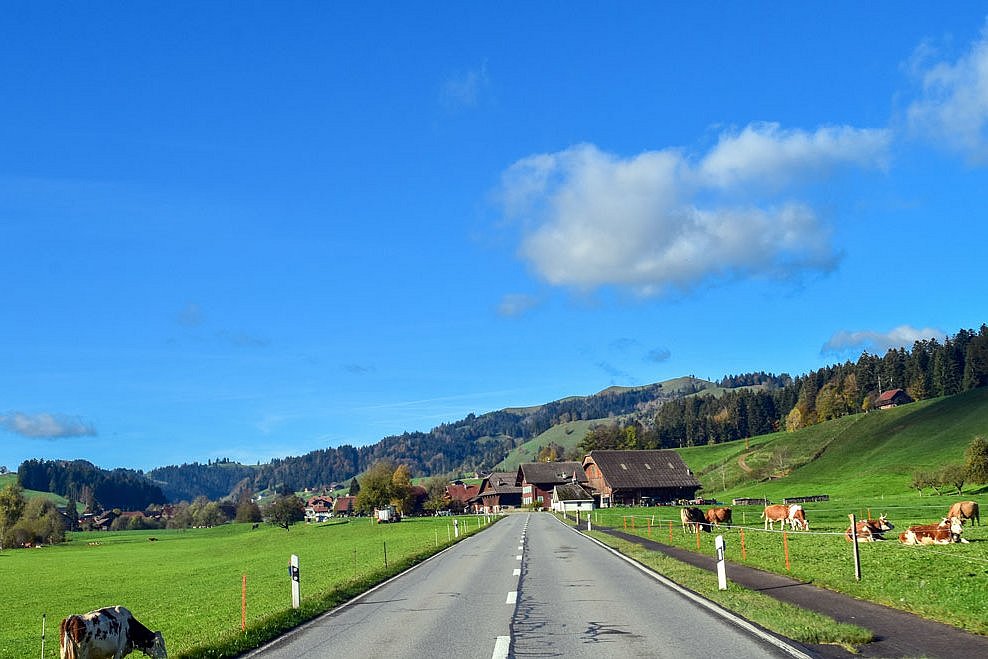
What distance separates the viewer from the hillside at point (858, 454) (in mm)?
103375

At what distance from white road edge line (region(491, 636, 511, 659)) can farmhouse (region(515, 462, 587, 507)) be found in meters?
143

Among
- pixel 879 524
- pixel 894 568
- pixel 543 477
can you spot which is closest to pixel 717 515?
pixel 879 524

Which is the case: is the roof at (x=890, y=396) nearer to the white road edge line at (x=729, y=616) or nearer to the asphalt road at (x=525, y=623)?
the white road edge line at (x=729, y=616)

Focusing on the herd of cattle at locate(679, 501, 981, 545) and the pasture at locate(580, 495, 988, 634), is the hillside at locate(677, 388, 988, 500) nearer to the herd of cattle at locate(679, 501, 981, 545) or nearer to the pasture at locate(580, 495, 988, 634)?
the herd of cattle at locate(679, 501, 981, 545)

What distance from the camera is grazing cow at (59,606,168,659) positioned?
12.2m

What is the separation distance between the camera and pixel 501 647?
12906mm

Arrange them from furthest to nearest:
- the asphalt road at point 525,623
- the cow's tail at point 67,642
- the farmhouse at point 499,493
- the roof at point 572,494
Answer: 1. the farmhouse at point 499,493
2. the roof at point 572,494
3. the asphalt road at point 525,623
4. the cow's tail at point 67,642

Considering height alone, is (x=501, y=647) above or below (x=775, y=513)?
above

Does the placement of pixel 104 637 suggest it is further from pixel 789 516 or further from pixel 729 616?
pixel 789 516

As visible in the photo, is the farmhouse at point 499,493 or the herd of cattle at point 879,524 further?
the farmhouse at point 499,493

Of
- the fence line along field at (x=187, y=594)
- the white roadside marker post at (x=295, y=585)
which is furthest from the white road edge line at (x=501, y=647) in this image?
the white roadside marker post at (x=295, y=585)

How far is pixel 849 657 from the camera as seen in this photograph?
11.7 metres

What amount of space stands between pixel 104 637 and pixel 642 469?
396 feet

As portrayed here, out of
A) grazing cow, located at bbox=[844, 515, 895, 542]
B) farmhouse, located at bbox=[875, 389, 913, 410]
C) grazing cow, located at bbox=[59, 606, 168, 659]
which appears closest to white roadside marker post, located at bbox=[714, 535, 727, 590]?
grazing cow, located at bbox=[59, 606, 168, 659]
